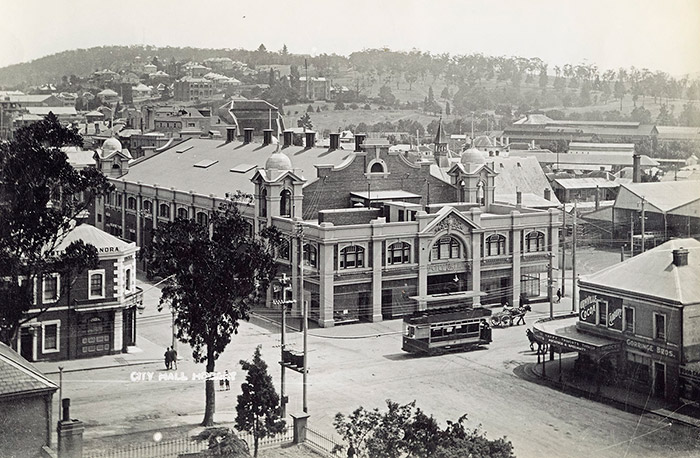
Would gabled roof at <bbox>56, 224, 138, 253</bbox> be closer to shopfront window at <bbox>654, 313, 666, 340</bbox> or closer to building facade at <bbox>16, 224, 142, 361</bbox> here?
building facade at <bbox>16, 224, 142, 361</bbox>

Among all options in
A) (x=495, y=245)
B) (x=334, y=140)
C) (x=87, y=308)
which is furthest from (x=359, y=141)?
(x=87, y=308)

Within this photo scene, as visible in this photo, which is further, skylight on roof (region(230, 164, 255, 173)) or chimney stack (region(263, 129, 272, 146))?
chimney stack (region(263, 129, 272, 146))

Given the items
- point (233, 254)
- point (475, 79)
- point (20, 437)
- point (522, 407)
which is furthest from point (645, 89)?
point (20, 437)

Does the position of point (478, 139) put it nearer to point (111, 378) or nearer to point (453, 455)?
point (111, 378)

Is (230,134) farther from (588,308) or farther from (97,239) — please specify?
(588,308)

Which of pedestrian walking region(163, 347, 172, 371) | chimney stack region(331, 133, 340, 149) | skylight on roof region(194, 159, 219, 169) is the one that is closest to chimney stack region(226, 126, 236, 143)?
skylight on roof region(194, 159, 219, 169)
